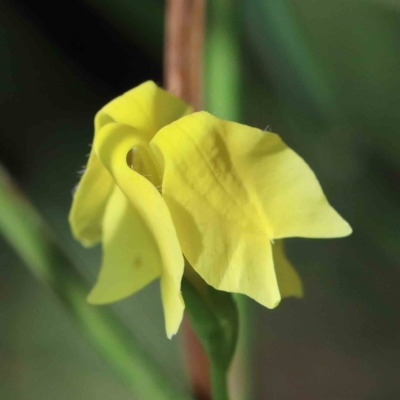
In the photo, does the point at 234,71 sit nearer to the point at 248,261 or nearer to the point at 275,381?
the point at 248,261

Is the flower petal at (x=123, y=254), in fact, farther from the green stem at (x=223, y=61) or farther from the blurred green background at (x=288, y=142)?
the blurred green background at (x=288, y=142)

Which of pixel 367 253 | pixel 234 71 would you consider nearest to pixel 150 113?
pixel 234 71

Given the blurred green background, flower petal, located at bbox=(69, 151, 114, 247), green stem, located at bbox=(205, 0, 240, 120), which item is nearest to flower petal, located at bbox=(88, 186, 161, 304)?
flower petal, located at bbox=(69, 151, 114, 247)

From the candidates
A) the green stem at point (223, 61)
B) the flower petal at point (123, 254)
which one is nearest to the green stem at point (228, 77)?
the green stem at point (223, 61)

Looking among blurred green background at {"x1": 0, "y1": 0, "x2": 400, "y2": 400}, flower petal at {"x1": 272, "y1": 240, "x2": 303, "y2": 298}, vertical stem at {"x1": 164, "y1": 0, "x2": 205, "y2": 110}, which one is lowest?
blurred green background at {"x1": 0, "y1": 0, "x2": 400, "y2": 400}

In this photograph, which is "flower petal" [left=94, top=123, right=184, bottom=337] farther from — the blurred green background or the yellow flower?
the blurred green background

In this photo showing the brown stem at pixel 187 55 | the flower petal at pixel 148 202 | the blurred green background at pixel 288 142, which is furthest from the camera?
the blurred green background at pixel 288 142
